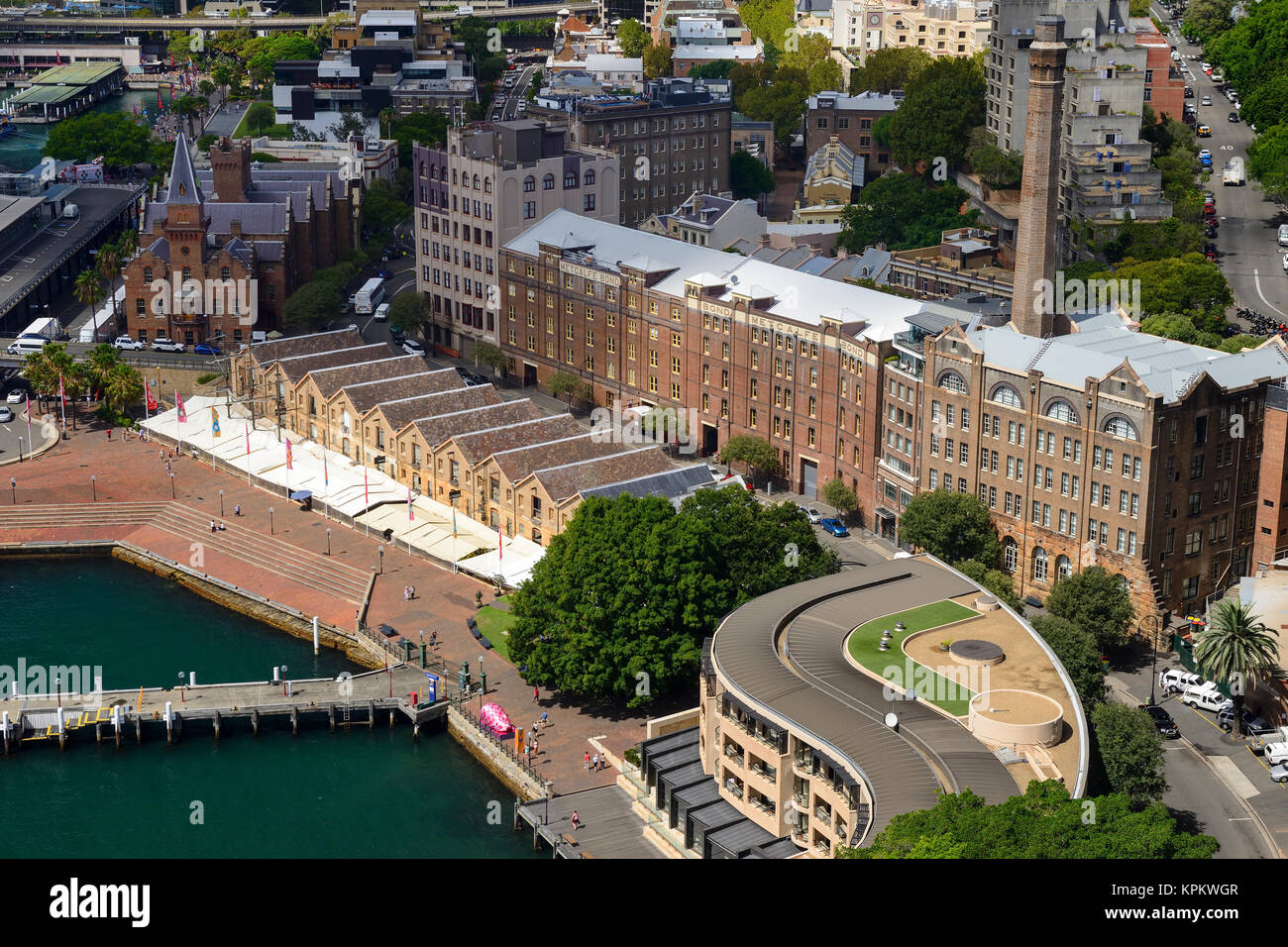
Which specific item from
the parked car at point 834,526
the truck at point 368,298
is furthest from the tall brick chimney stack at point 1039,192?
the truck at point 368,298

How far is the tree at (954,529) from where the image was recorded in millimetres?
125125

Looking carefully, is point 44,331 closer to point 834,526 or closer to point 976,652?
point 834,526

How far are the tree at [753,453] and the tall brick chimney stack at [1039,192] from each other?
74.0ft

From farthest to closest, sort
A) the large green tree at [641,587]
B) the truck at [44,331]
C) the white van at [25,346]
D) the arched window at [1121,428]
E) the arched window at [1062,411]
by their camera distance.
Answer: the truck at [44,331] → the white van at [25,346] → the arched window at [1062,411] → the arched window at [1121,428] → the large green tree at [641,587]

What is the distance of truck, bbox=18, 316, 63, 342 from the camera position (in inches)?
7141

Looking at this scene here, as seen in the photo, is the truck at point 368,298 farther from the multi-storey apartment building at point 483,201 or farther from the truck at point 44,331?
the truck at point 44,331

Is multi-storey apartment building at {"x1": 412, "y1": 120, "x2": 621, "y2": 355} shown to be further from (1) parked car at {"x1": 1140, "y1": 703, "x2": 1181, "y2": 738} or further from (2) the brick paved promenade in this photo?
(1) parked car at {"x1": 1140, "y1": 703, "x2": 1181, "y2": 738}

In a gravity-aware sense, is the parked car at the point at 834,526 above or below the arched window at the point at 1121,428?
below

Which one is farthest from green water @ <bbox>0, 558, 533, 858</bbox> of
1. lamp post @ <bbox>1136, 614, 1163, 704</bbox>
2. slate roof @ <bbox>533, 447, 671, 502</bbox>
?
lamp post @ <bbox>1136, 614, 1163, 704</bbox>

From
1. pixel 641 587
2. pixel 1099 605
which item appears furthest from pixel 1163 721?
pixel 641 587

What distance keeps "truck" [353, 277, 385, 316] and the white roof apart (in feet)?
85.5

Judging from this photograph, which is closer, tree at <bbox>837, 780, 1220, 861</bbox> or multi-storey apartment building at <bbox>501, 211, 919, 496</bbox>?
tree at <bbox>837, 780, 1220, 861</bbox>

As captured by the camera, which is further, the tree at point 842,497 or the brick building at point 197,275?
the brick building at point 197,275

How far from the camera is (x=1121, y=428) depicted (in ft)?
385
